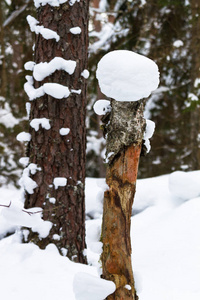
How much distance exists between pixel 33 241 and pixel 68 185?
514mm

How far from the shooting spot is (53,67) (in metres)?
2.21

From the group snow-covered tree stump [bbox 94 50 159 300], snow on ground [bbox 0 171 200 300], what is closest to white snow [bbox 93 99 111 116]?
snow-covered tree stump [bbox 94 50 159 300]

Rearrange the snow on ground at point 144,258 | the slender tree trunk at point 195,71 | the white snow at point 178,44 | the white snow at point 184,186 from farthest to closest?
the slender tree trunk at point 195,71, the white snow at point 178,44, the white snow at point 184,186, the snow on ground at point 144,258

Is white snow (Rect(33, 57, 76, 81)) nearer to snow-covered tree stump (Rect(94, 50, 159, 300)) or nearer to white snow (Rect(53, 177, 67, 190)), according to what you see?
white snow (Rect(53, 177, 67, 190))

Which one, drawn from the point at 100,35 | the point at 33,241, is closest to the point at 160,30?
the point at 100,35

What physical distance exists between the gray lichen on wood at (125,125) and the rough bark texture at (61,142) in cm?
120

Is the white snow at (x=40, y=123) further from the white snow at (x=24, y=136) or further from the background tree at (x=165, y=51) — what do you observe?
the background tree at (x=165, y=51)

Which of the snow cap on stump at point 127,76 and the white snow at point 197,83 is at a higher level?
the white snow at point 197,83

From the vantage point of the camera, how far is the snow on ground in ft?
4.38

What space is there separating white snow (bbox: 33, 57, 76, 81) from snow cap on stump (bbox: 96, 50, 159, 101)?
123 centimetres

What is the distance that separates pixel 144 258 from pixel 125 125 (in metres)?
2.06

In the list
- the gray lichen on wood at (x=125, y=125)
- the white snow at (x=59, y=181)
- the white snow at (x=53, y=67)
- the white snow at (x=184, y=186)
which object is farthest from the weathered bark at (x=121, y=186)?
the white snow at (x=184, y=186)

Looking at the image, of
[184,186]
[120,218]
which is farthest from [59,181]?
[184,186]

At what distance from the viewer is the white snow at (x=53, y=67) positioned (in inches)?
86.6
